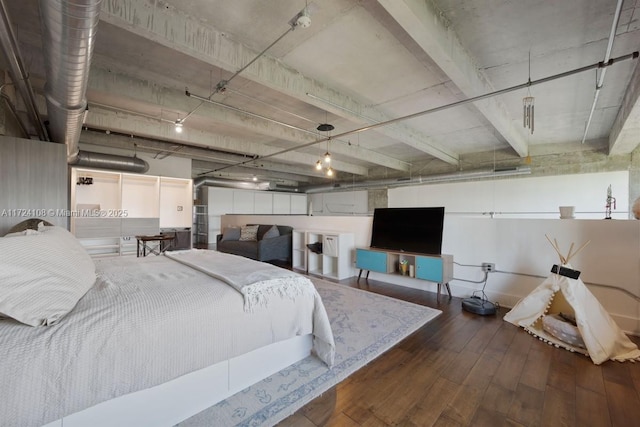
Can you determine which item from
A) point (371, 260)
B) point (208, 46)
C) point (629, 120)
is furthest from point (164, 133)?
point (629, 120)

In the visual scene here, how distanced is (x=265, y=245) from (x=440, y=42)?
15.2 ft

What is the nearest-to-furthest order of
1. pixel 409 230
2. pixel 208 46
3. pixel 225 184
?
pixel 208 46 < pixel 409 230 < pixel 225 184

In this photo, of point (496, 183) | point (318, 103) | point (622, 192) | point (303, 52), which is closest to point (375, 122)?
point (318, 103)

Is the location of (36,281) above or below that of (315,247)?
above

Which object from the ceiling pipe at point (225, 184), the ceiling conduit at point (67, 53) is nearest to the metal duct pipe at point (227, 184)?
the ceiling pipe at point (225, 184)

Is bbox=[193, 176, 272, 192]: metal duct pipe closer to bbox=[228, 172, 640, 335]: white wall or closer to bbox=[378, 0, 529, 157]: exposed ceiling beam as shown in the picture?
bbox=[228, 172, 640, 335]: white wall

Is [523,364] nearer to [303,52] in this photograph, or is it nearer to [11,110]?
[303,52]

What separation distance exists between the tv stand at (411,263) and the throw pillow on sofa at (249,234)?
9.30 feet

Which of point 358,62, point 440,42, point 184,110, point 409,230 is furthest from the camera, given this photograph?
point 409,230

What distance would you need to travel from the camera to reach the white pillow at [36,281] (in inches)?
44.4

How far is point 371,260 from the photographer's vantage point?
450cm

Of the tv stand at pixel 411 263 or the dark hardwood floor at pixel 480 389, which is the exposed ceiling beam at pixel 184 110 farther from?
the dark hardwood floor at pixel 480 389

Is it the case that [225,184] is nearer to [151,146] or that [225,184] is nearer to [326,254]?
[151,146]

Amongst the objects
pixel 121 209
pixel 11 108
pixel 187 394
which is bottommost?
pixel 187 394
